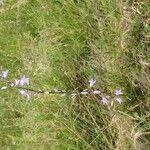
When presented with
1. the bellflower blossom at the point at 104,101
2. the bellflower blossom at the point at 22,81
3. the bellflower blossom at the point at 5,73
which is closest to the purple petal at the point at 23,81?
the bellflower blossom at the point at 22,81

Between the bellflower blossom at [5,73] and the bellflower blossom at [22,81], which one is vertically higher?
the bellflower blossom at [5,73]

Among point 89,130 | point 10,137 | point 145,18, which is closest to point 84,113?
point 89,130

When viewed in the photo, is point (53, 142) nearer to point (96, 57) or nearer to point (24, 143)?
point (24, 143)

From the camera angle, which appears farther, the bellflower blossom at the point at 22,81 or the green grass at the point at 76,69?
the bellflower blossom at the point at 22,81

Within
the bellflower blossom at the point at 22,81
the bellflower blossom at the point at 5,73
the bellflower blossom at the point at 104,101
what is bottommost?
A: the bellflower blossom at the point at 104,101

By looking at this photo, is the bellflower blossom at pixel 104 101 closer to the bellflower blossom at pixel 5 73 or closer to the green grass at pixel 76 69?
the green grass at pixel 76 69

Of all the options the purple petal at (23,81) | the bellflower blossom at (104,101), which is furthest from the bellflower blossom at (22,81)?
the bellflower blossom at (104,101)

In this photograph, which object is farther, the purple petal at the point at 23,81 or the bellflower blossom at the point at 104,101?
the purple petal at the point at 23,81

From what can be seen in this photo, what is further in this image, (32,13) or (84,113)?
(32,13)
